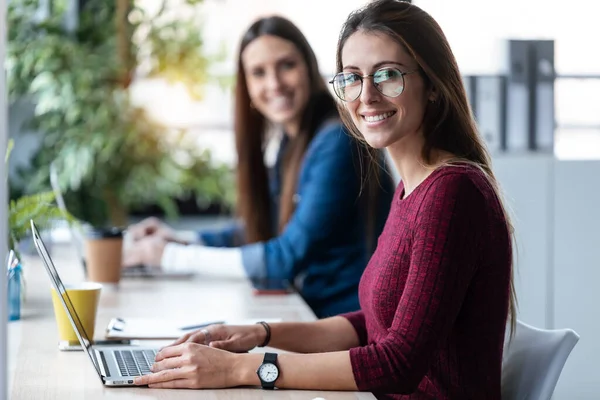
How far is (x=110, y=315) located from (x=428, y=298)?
93 centimetres

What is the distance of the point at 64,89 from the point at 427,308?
8.62 feet

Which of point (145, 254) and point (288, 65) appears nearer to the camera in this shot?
point (145, 254)

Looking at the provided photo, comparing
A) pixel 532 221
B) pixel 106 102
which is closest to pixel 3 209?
pixel 532 221

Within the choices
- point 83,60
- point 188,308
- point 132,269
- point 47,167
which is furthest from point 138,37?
point 188,308

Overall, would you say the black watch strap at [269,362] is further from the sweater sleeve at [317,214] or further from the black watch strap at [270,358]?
the sweater sleeve at [317,214]

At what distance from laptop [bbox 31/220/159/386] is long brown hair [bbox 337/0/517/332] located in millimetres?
625

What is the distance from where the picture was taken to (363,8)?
1.67 m

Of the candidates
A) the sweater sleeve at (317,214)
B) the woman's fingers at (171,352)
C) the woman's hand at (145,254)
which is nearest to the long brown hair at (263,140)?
the sweater sleeve at (317,214)

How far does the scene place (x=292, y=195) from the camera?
8.86ft

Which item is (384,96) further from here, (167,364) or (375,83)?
(167,364)

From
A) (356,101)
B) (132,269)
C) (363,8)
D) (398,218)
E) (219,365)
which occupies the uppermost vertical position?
(363,8)

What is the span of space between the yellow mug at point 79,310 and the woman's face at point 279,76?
1166 millimetres

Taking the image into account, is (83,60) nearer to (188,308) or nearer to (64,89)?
(64,89)

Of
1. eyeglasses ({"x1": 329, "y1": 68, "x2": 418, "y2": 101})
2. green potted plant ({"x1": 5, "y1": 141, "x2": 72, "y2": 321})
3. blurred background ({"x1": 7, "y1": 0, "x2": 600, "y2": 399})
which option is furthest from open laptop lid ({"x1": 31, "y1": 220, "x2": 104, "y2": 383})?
blurred background ({"x1": 7, "y1": 0, "x2": 600, "y2": 399})
